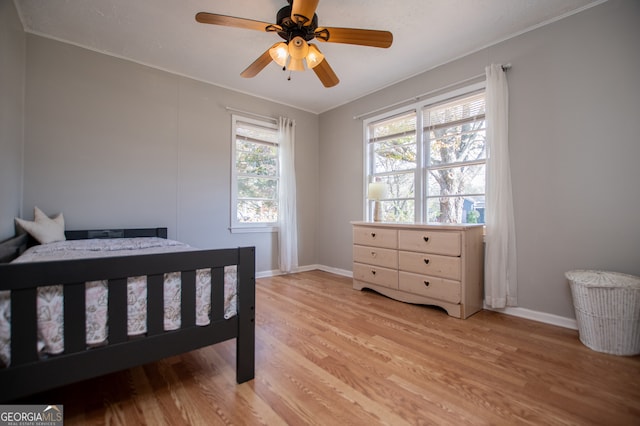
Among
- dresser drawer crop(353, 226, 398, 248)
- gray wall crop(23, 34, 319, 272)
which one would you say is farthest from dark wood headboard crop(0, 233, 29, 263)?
dresser drawer crop(353, 226, 398, 248)

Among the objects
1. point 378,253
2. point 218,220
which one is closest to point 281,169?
point 218,220

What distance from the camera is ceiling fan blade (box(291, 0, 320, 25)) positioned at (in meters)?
1.60

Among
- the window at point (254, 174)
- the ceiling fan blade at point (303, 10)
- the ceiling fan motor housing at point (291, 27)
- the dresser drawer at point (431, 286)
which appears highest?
the ceiling fan motor housing at point (291, 27)

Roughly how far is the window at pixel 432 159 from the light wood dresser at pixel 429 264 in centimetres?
47

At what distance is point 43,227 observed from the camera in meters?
2.22

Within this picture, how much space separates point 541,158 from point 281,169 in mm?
3028

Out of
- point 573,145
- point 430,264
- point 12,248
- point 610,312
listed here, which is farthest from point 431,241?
point 12,248

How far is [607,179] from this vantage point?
210 cm

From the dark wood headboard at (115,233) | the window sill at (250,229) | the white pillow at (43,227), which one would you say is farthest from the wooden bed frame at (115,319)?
the window sill at (250,229)

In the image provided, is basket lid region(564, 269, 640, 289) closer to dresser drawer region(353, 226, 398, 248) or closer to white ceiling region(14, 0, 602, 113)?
dresser drawer region(353, 226, 398, 248)

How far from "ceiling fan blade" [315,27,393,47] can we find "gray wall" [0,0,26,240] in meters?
2.18

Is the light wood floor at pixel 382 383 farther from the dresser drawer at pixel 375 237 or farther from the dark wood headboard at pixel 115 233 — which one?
the dark wood headboard at pixel 115 233

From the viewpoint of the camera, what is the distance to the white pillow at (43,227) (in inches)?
85.1

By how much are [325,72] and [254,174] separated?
1988 millimetres
